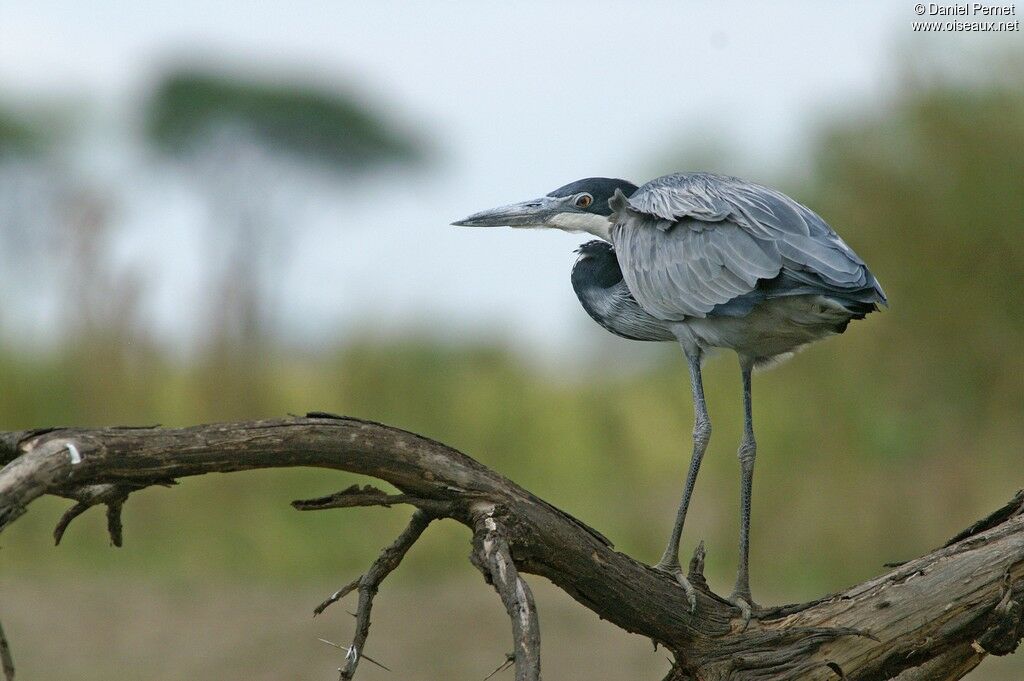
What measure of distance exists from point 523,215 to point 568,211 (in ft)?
0.50

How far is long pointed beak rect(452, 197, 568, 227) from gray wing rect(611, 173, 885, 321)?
10.2 inches

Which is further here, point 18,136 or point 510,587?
point 18,136

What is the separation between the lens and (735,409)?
9344 millimetres

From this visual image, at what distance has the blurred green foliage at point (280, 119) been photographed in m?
26.7

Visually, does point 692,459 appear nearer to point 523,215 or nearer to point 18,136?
point 523,215

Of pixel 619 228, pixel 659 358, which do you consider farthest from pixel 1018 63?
pixel 619 228

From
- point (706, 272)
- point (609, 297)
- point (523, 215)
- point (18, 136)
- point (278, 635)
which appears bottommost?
point (278, 635)

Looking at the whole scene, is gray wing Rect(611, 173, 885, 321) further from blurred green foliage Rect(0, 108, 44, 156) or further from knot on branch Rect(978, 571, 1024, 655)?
blurred green foliage Rect(0, 108, 44, 156)

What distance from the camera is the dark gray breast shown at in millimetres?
3975

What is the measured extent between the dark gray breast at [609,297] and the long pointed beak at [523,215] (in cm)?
17

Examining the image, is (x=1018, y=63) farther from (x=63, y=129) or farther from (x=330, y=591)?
(x=63, y=129)

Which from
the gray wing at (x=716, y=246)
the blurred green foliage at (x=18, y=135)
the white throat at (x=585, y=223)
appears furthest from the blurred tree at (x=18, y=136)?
the gray wing at (x=716, y=246)

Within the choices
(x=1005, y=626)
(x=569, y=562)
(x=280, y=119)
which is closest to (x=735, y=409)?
(x=1005, y=626)

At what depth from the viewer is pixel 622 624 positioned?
324 centimetres
